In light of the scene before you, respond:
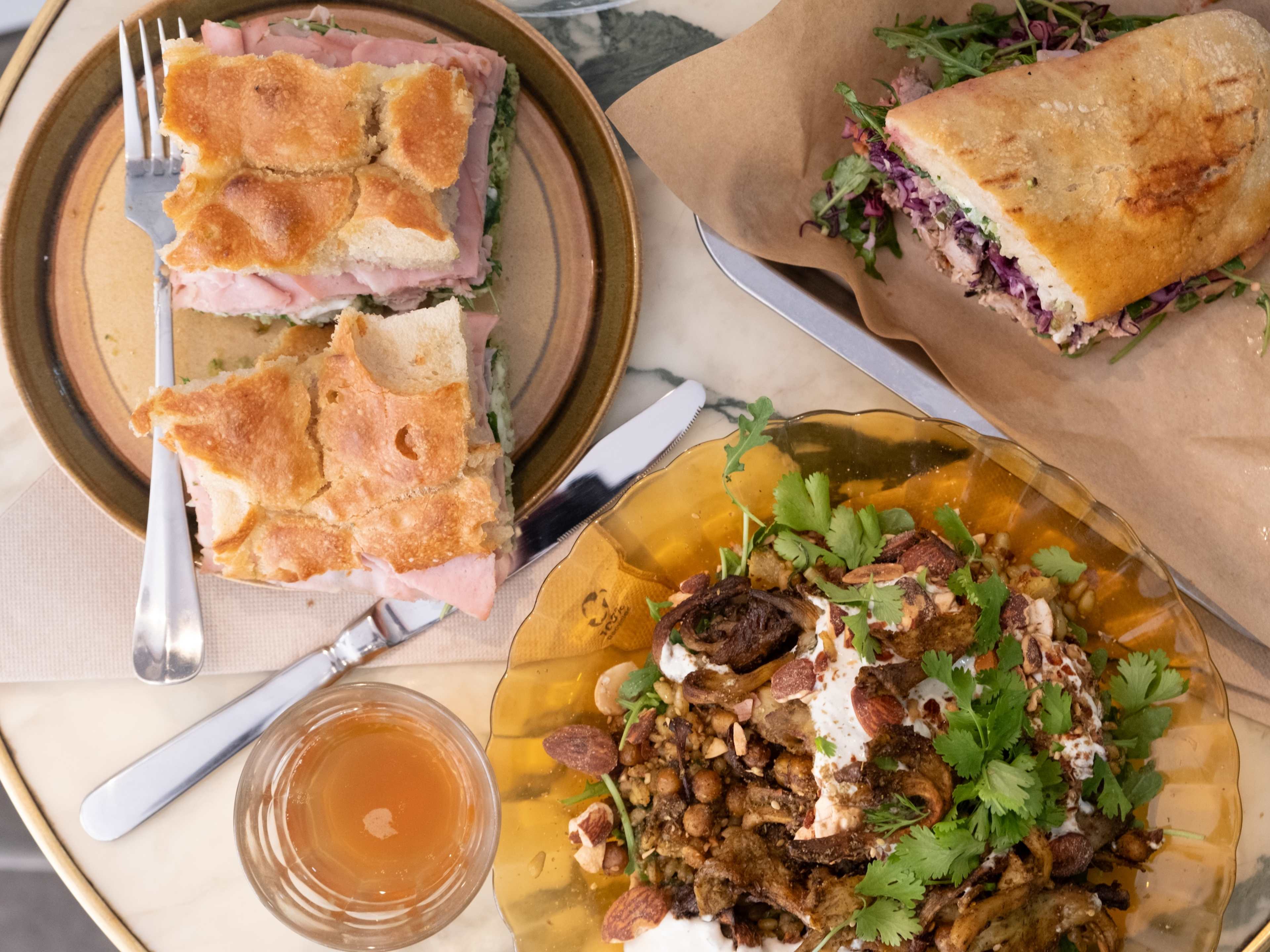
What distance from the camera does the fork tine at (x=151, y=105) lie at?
2270 millimetres

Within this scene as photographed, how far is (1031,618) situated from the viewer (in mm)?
1969

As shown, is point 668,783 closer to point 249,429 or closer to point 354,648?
point 354,648

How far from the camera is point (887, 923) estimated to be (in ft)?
5.82

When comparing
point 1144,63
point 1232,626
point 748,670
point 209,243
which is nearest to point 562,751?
point 748,670

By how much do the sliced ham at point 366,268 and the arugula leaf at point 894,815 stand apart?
1.59m

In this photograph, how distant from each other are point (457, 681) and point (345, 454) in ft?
2.38

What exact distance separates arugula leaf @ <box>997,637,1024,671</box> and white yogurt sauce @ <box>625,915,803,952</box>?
73 centimetres

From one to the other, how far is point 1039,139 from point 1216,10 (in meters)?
0.64

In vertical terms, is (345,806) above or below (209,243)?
below

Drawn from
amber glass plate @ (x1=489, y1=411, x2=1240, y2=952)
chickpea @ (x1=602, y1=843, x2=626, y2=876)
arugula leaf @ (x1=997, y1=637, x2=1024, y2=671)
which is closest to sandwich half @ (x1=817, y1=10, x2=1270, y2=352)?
amber glass plate @ (x1=489, y1=411, x2=1240, y2=952)

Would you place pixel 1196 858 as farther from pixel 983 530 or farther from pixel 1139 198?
pixel 1139 198

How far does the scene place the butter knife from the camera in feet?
7.88

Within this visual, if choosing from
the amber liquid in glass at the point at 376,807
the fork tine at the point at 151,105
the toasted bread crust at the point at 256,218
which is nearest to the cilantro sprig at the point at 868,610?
the amber liquid in glass at the point at 376,807

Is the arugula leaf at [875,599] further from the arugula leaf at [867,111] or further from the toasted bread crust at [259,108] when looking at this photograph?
the toasted bread crust at [259,108]
